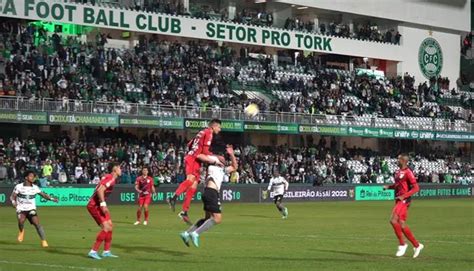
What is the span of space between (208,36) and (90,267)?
1939 inches

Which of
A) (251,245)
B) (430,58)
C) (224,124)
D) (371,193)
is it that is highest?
(430,58)

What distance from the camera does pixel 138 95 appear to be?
55.7 m

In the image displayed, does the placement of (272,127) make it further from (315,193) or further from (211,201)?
(211,201)

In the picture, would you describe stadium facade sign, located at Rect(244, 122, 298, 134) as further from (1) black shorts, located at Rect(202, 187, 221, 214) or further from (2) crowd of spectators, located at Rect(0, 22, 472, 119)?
(1) black shorts, located at Rect(202, 187, 221, 214)

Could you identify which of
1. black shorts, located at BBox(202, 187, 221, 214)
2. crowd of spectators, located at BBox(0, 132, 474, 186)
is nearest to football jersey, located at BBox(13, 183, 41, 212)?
black shorts, located at BBox(202, 187, 221, 214)

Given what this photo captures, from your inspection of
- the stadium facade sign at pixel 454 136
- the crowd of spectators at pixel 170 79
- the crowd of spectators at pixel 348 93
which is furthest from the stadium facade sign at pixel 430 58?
the stadium facade sign at pixel 454 136

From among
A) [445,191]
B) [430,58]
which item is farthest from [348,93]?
[430,58]

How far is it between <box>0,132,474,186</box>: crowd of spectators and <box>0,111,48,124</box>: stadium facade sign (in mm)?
1173

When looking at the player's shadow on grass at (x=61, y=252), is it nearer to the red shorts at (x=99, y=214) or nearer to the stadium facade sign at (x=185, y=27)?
the red shorts at (x=99, y=214)

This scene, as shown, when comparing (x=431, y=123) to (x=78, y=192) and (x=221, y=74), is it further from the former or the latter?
(x=78, y=192)

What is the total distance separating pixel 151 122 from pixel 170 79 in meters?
6.02

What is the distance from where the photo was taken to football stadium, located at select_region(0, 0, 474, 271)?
2133 centimetres

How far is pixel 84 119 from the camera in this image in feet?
163

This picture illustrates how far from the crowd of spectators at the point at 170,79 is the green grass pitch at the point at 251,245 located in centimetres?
1647
